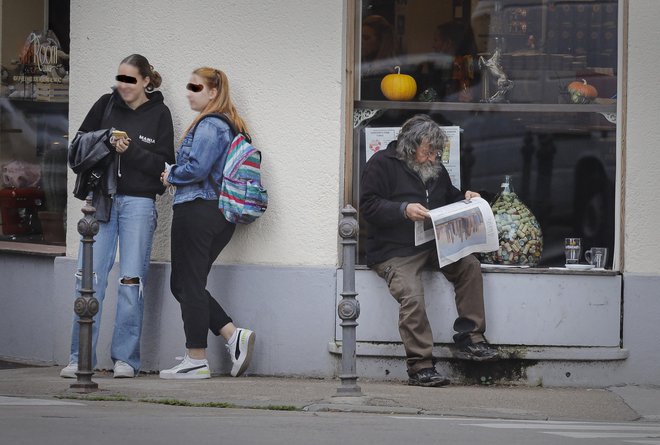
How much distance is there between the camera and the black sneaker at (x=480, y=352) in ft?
30.1

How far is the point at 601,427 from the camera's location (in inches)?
301

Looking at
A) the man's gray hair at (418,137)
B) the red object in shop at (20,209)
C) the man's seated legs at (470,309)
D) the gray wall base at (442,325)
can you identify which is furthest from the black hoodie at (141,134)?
the man's seated legs at (470,309)

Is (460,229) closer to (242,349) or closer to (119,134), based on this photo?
(242,349)

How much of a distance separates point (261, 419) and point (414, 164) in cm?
257

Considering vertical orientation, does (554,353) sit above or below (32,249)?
below

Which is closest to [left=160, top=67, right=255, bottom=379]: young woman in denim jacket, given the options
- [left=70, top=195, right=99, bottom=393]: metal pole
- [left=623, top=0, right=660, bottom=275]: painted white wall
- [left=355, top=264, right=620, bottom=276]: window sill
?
[left=70, top=195, right=99, bottom=393]: metal pole

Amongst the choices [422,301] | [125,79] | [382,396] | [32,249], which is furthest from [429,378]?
[32,249]

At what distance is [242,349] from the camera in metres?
9.56

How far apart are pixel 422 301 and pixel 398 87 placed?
1.69 meters

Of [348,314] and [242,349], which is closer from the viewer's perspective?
[348,314]

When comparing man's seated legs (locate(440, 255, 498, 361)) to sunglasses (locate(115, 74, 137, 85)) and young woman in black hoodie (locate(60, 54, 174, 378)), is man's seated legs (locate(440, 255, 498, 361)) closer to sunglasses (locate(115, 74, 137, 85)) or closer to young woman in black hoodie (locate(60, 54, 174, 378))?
young woman in black hoodie (locate(60, 54, 174, 378))

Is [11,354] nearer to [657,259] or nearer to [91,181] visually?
[91,181]

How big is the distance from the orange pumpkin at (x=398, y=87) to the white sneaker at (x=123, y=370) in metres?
2.67

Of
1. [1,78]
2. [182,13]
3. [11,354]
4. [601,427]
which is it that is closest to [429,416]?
[601,427]
